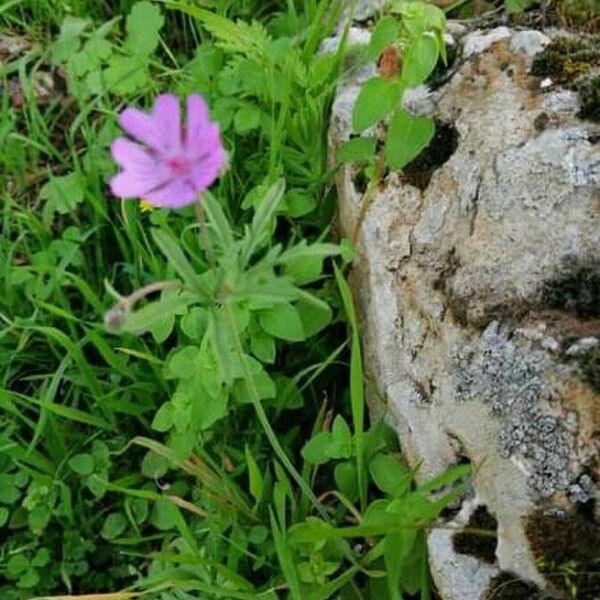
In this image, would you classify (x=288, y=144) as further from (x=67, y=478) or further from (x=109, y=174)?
(x=67, y=478)

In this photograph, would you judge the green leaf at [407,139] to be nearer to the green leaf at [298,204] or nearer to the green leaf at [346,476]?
the green leaf at [298,204]

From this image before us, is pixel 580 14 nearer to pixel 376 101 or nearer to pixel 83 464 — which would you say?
pixel 376 101

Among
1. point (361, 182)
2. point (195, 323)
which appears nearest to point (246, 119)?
Answer: point (361, 182)

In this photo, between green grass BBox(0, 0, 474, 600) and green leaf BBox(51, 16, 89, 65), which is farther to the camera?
green leaf BBox(51, 16, 89, 65)

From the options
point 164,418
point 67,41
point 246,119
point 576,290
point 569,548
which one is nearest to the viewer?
point 569,548

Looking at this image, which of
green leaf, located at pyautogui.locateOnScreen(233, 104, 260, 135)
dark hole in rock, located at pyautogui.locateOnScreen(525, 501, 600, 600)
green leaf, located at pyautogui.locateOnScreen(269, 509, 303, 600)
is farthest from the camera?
green leaf, located at pyautogui.locateOnScreen(233, 104, 260, 135)

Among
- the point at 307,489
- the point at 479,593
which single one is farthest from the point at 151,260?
the point at 479,593

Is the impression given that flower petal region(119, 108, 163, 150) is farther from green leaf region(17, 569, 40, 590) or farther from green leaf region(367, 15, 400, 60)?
green leaf region(17, 569, 40, 590)

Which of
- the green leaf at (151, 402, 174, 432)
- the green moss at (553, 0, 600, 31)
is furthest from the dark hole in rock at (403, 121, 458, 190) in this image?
the green leaf at (151, 402, 174, 432)
